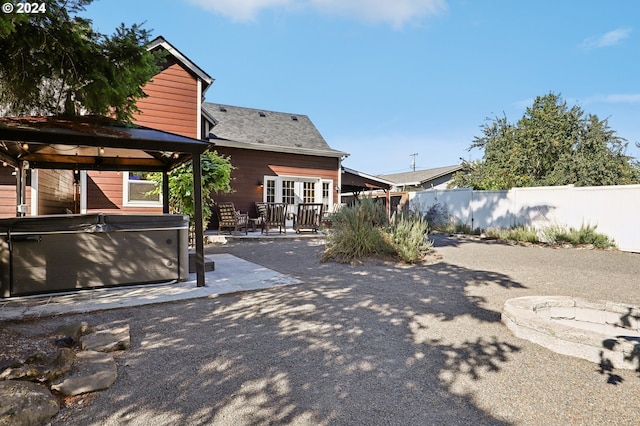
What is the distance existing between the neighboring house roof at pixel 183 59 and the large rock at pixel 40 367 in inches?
374

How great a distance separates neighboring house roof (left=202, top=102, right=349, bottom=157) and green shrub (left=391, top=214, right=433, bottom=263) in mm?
6865

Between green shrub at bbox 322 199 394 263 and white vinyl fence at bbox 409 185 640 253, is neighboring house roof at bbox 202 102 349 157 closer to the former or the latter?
white vinyl fence at bbox 409 185 640 253

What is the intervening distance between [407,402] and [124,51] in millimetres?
3874

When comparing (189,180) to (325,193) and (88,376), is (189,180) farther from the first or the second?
(325,193)

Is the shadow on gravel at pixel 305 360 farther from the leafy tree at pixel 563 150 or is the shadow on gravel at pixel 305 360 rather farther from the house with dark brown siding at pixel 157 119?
the leafy tree at pixel 563 150

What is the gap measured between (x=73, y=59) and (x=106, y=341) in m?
2.70

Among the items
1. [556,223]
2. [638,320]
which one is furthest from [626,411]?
[556,223]

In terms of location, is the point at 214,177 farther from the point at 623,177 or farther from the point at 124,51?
the point at 623,177

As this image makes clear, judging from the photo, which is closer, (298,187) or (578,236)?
(578,236)

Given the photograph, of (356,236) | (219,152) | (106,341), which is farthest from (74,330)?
(219,152)

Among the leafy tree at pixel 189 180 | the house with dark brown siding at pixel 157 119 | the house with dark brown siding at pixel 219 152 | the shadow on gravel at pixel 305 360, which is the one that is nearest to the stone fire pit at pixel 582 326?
the shadow on gravel at pixel 305 360

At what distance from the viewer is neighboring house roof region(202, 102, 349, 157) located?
12.7 metres

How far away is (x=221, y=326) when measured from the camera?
3.19 m

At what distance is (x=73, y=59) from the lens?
3383mm
